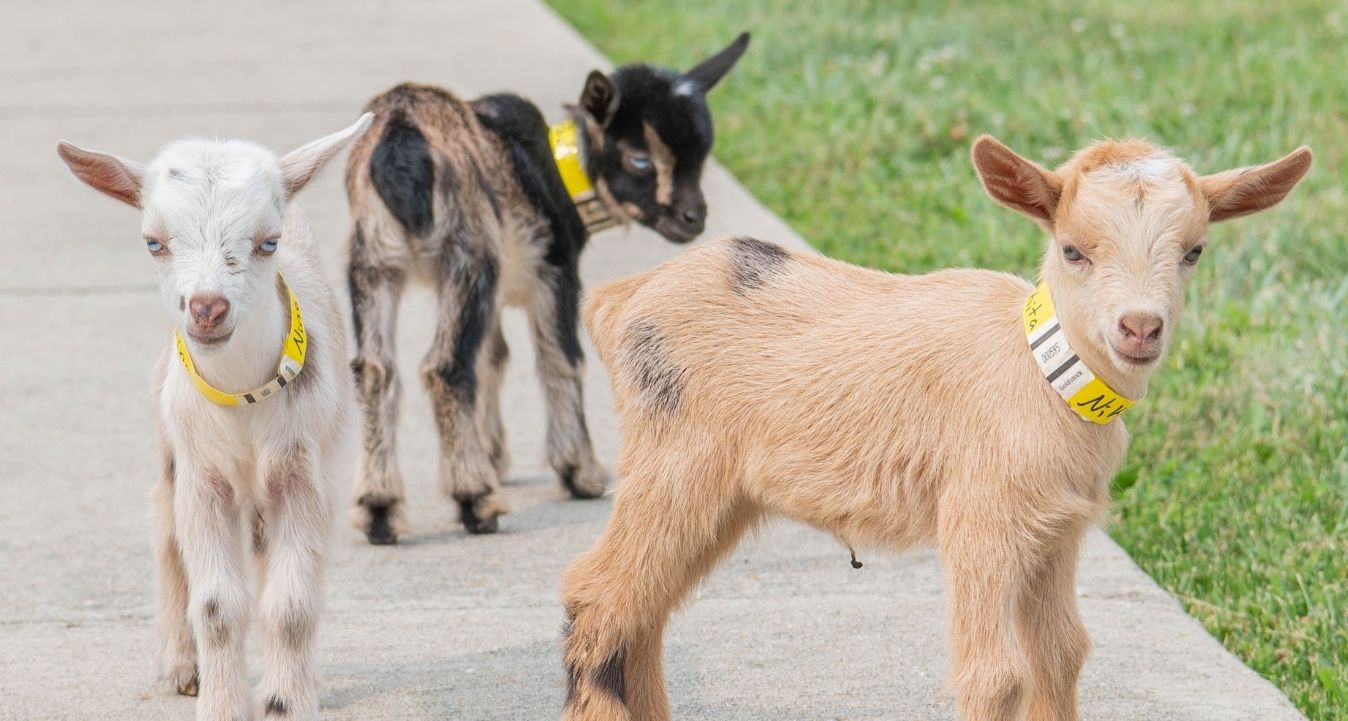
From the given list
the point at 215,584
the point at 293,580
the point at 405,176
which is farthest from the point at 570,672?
the point at 405,176

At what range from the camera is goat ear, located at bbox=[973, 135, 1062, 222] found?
3738mm

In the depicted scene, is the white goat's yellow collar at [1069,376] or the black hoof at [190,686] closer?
the white goat's yellow collar at [1069,376]

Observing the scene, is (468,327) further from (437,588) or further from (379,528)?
(437,588)

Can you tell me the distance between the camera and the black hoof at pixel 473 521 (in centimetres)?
603

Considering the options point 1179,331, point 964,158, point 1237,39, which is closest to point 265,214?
point 1179,331

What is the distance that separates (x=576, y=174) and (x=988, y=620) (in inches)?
126

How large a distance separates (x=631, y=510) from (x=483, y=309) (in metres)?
2.01

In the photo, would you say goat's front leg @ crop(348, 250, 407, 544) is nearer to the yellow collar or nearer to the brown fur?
the brown fur

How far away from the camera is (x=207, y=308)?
157 inches

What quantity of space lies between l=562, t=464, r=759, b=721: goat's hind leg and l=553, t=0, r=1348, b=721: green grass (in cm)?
180

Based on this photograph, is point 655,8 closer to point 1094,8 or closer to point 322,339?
point 1094,8

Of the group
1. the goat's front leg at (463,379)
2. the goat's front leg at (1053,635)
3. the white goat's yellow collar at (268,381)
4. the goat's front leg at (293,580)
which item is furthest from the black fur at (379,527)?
the goat's front leg at (1053,635)

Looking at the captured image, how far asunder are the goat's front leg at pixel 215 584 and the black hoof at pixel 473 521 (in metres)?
1.62

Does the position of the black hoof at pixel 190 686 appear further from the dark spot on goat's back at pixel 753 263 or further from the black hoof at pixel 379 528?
the dark spot on goat's back at pixel 753 263
